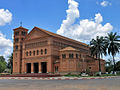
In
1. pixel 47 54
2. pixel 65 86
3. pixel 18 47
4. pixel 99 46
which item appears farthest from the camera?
pixel 18 47

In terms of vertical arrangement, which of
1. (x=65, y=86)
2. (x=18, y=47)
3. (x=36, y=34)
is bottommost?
(x=65, y=86)

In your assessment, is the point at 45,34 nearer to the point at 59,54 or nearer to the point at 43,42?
the point at 43,42

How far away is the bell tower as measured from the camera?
69.8m

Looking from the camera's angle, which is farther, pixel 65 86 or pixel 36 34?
pixel 36 34

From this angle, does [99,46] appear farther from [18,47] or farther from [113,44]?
[18,47]

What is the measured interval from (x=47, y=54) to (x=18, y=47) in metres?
19.0

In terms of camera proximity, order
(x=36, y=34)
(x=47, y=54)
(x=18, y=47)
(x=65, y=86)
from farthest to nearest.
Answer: (x=18, y=47) → (x=36, y=34) → (x=47, y=54) → (x=65, y=86)

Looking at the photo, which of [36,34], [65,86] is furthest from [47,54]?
[65,86]

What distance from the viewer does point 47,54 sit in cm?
5850

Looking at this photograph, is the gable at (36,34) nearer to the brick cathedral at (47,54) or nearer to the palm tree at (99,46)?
the brick cathedral at (47,54)

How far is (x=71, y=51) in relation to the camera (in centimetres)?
5572

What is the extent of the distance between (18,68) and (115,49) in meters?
41.1

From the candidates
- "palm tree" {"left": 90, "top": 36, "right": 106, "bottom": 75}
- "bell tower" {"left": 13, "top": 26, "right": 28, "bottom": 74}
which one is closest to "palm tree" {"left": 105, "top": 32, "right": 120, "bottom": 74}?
"palm tree" {"left": 90, "top": 36, "right": 106, "bottom": 75}

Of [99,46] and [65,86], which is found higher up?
[99,46]
